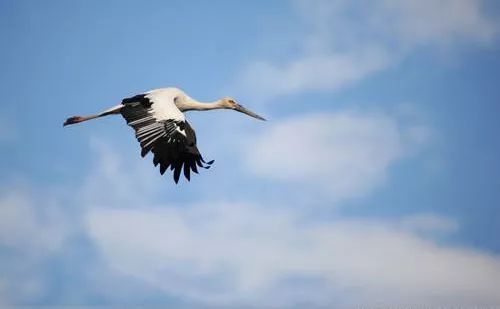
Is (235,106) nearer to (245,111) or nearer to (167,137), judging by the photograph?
(245,111)

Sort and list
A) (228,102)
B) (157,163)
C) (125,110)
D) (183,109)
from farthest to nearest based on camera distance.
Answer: (228,102), (183,109), (125,110), (157,163)

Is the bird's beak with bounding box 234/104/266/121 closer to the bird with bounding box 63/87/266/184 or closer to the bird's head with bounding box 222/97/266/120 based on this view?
the bird's head with bounding box 222/97/266/120

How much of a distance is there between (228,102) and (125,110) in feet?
15.1

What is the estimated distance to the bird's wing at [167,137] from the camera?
2127cm

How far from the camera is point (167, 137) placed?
21.5 metres

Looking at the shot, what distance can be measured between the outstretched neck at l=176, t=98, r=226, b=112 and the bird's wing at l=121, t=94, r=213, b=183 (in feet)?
7.78

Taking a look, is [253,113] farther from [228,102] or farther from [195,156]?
[195,156]

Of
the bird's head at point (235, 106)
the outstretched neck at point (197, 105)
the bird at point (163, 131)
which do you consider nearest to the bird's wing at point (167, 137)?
the bird at point (163, 131)

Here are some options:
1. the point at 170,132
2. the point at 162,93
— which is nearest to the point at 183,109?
the point at 162,93

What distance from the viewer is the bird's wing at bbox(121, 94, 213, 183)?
21266 mm

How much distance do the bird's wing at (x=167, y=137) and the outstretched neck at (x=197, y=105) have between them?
237cm

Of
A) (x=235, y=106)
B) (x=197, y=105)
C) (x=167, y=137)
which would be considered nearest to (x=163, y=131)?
(x=167, y=137)

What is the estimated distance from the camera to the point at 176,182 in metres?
21.3

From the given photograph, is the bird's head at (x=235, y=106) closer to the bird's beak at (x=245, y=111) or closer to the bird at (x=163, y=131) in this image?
the bird's beak at (x=245, y=111)
